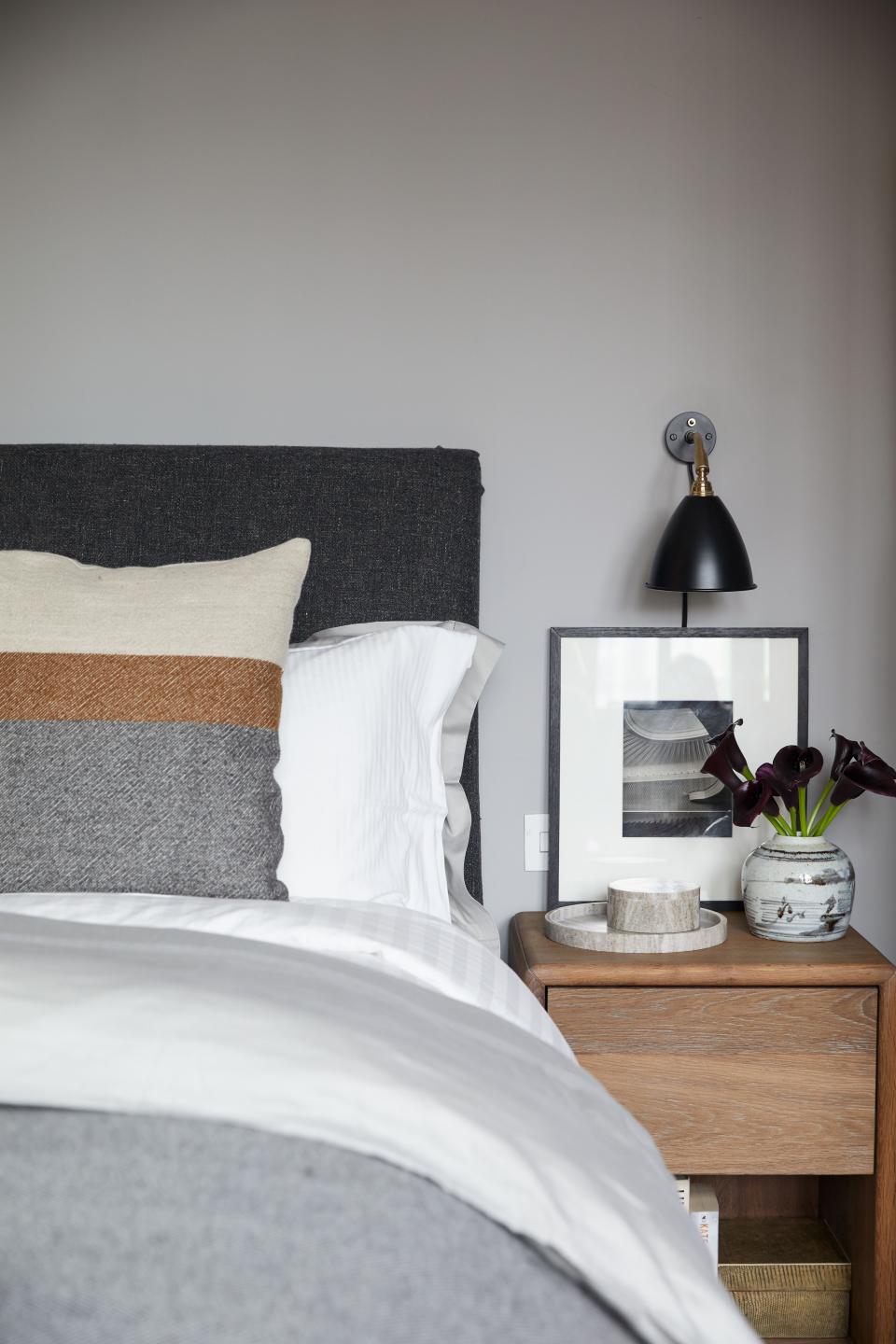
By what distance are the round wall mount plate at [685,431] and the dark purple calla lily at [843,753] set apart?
645 millimetres

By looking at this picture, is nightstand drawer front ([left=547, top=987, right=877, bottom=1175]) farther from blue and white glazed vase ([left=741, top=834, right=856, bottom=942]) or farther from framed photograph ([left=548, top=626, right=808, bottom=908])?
framed photograph ([left=548, top=626, right=808, bottom=908])

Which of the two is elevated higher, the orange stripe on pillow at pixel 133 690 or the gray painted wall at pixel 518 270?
the gray painted wall at pixel 518 270

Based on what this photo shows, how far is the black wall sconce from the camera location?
215cm

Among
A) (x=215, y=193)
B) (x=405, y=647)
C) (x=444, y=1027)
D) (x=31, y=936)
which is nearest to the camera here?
(x=444, y=1027)

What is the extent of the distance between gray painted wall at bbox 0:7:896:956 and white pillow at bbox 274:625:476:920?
48 centimetres

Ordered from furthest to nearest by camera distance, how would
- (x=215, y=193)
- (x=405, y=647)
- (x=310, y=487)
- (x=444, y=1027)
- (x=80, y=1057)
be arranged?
(x=215, y=193)
(x=310, y=487)
(x=405, y=647)
(x=444, y=1027)
(x=80, y=1057)

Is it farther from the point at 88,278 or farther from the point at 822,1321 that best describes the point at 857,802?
the point at 88,278

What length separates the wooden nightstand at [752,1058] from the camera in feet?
6.31

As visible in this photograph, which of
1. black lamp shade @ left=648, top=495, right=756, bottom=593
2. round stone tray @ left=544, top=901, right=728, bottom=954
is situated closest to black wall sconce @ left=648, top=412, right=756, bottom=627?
black lamp shade @ left=648, top=495, right=756, bottom=593

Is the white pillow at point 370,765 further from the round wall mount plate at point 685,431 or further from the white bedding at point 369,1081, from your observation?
the round wall mount plate at point 685,431

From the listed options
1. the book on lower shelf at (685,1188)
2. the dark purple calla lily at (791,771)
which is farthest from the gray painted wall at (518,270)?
the book on lower shelf at (685,1188)

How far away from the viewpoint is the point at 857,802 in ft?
7.80

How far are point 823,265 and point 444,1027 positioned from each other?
189 centimetres

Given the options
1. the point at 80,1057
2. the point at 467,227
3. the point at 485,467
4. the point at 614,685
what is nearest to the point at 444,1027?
the point at 80,1057
